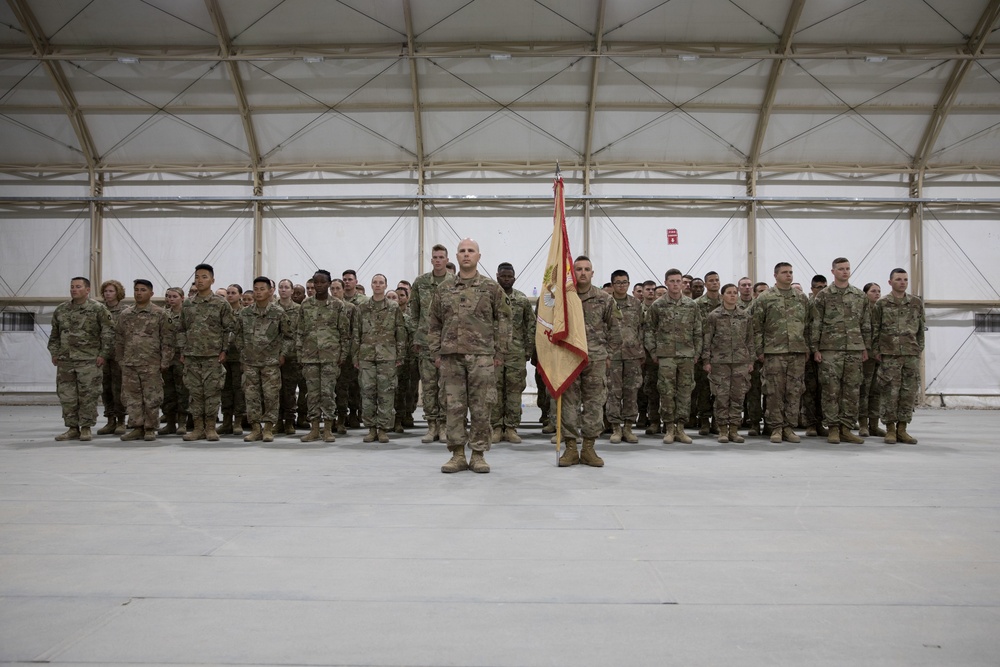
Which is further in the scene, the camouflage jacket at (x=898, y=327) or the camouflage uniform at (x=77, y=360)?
the camouflage uniform at (x=77, y=360)

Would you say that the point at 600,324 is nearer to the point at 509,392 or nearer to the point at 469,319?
the point at 469,319

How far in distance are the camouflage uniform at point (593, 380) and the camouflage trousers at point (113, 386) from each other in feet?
18.9

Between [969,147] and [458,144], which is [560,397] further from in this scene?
[969,147]

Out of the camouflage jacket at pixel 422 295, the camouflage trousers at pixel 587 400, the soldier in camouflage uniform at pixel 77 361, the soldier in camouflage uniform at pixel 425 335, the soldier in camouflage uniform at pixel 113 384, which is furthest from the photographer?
the soldier in camouflage uniform at pixel 113 384

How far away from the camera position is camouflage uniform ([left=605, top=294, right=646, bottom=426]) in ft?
23.1

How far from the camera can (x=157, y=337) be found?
7172 mm

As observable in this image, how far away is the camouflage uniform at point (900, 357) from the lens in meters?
6.87

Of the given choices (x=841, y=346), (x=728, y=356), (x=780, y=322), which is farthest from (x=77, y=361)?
(x=841, y=346)

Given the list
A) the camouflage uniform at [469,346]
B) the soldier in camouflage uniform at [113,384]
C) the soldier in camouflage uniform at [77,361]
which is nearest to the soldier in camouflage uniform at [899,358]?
the camouflage uniform at [469,346]

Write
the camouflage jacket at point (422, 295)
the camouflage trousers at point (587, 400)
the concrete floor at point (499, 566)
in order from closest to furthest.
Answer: the concrete floor at point (499, 566) → the camouflage trousers at point (587, 400) → the camouflage jacket at point (422, 295)

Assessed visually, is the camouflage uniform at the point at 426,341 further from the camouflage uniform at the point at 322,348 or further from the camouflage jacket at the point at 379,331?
the camouflage uniform at the point at 322,348

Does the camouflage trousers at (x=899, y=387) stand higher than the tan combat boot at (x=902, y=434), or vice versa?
the camouflage trousers at (x=899, y=387)

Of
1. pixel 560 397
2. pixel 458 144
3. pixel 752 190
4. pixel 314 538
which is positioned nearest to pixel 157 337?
pixel 560 397

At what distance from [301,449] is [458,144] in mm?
8377
